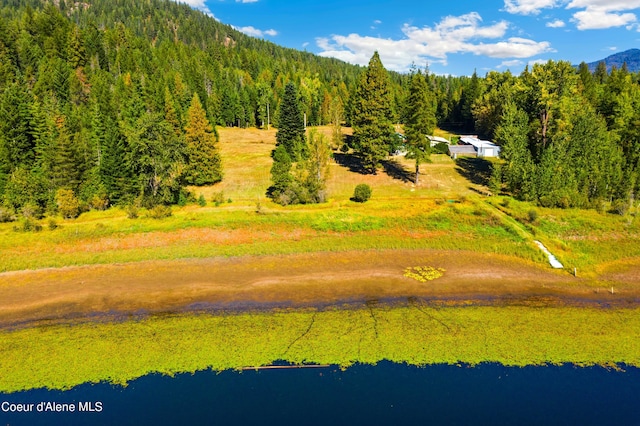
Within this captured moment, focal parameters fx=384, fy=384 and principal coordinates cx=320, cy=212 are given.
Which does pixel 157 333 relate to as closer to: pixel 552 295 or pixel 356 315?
pixel 356 315

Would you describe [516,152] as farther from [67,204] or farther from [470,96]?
[470,96]

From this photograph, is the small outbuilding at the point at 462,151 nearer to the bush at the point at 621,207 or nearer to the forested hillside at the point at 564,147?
the forested hillside at the point at 564,147

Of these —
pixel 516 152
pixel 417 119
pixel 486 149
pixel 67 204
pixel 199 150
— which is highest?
pixel 417 119

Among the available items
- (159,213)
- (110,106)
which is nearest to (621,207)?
(159,213)

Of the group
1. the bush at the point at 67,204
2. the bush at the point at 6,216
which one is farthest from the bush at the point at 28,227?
the bush at the point at 67,204

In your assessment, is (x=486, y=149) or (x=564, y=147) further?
(x=486, y=149)

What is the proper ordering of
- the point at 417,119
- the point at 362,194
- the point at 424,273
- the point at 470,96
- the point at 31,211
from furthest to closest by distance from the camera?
the point at 470,96 → the point at 417,119 → the point at 362,194 → the point at 31,211 → the point at 424,273

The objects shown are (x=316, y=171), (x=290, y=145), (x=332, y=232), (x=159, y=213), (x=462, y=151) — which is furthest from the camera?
(x=462, y=151)
